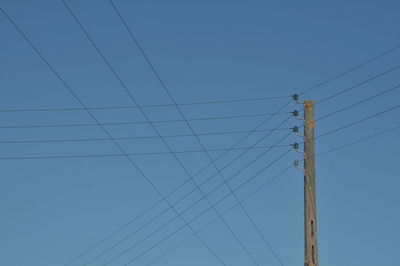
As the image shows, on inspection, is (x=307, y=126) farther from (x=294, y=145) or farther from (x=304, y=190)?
(x=304, y=190)

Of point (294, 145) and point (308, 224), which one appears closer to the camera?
point (308, 224)

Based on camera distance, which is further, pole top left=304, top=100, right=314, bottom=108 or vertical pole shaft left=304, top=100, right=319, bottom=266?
pole top left=304, top=100, right=314, bottom=108

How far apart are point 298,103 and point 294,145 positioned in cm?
139

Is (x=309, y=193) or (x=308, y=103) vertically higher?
(x=308, y=103)

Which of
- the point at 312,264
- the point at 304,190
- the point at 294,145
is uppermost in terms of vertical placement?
the point at 294,145

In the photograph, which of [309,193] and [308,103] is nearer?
[309,193]

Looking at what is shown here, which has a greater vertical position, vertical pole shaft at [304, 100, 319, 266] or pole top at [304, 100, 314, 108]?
pole top at [304, 100, 314, 108]

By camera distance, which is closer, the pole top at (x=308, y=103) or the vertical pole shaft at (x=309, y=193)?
the vertical pole shaft at (x=309, y=193)

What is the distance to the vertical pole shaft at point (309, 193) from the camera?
19969mm

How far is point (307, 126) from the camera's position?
2186cm

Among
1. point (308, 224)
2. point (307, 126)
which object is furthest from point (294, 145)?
point (308, 224)

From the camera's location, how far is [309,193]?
68.4 feet

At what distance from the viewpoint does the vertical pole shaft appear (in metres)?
20.0

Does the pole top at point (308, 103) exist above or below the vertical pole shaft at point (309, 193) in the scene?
above
